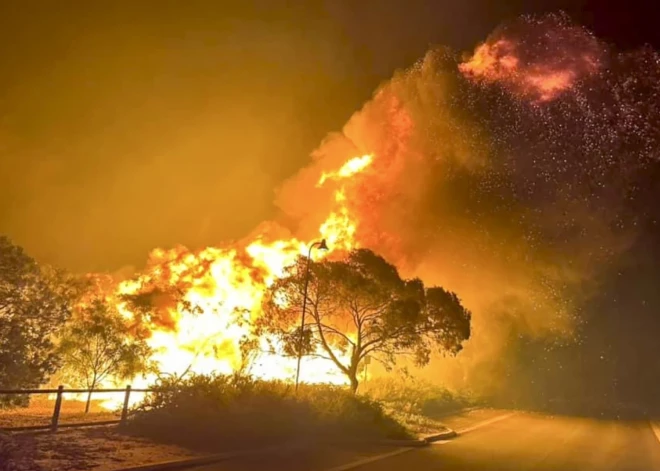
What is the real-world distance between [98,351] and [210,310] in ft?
21.1

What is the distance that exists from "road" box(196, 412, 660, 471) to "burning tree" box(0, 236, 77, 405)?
485 inches

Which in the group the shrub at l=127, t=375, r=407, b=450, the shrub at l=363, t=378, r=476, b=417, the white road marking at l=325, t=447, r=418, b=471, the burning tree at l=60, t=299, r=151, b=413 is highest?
the burning tree at l=60, t=299, r=151, b=413

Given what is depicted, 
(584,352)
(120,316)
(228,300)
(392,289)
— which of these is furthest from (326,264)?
(584,352)

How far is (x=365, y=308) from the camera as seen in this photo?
28484mm

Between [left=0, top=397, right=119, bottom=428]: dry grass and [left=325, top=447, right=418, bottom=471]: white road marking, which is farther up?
[left=0, top=397, right=119, bottom=428]: dry grass

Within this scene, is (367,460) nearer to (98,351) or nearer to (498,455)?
(498,455)

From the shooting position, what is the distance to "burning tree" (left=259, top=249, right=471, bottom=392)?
27688mm

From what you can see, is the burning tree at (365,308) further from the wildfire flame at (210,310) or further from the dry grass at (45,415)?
the dry grass at (45,415)

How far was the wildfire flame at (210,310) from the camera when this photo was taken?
1230 inches

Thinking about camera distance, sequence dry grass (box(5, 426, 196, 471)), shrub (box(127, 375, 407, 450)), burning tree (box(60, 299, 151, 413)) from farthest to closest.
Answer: burning tree (box(60, 299, 151, 413)) < shrub (box(127, 375, 407, 450)) < dry grass (box(5, 426, 196, 471))

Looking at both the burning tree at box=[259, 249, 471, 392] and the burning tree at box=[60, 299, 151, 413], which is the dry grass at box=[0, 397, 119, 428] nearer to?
the burning tree at box=[60, 299, 151, 413]

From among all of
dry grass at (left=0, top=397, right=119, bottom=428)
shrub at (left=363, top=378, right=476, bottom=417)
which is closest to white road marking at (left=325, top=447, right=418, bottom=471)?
dry grass at (left=0, top=397, right=119, bottom=428)

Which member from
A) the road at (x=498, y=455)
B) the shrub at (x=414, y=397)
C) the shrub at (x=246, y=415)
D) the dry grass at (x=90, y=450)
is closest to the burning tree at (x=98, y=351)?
the shrub at (x=246, y=415)

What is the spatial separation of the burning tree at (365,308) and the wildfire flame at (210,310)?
1.92 meters
